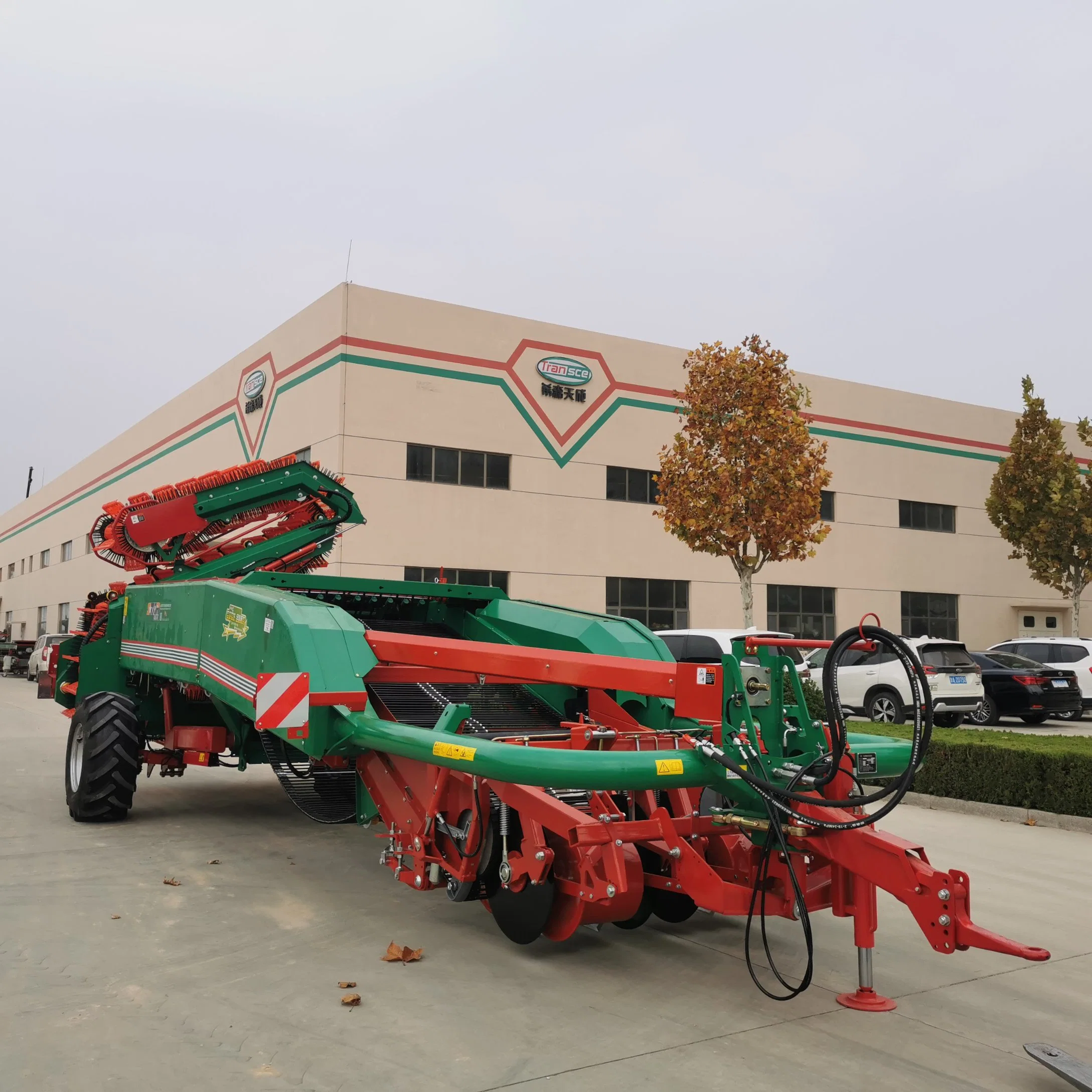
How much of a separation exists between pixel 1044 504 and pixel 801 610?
706cm

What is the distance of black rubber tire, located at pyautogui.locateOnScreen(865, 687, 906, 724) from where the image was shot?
52.3 ft

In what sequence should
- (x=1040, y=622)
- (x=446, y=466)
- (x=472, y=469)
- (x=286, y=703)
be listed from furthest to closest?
(x=1040, y=622)
(x=472, y=469)
(x=446, y=466)
(x=286, y=703)

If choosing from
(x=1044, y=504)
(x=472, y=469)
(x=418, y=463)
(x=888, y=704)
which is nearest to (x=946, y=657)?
(x=888, y=704)

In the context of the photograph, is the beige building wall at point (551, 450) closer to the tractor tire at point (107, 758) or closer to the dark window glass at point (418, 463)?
the dark window glass at point (418, 463)

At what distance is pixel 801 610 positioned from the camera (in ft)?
95.8

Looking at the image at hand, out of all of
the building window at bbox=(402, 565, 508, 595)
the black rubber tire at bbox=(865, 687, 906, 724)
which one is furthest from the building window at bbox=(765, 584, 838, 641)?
the black rubber tire at bbox=(865, 687, 906, 724)

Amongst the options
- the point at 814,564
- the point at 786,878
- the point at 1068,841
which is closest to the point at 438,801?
the point at 786,878

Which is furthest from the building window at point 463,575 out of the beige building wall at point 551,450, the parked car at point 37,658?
the parked car at point 37,658

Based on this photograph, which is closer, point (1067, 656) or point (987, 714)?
point (987, 714)

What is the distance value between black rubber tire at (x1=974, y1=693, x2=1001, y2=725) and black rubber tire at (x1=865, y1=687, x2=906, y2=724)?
1.29 metres

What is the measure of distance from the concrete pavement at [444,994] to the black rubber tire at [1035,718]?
36.8 ft

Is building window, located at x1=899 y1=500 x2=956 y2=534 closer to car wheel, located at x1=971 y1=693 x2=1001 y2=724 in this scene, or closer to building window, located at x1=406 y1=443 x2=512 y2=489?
building window, located at x1=406 y1=443 x2=512 y2=489

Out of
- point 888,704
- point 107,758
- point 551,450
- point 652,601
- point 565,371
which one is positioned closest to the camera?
point 107,758

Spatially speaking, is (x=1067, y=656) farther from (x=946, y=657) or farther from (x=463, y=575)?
(x=463, y=575)
